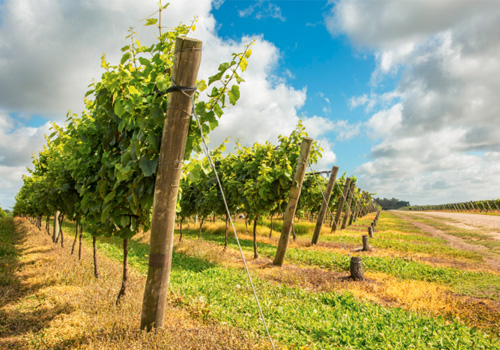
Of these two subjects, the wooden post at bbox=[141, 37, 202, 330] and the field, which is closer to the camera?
the wooden post at bbox=[141, 37, 202, 330]

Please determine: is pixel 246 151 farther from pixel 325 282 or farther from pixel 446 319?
pixel 446 319

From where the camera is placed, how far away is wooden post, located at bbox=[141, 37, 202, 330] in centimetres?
345

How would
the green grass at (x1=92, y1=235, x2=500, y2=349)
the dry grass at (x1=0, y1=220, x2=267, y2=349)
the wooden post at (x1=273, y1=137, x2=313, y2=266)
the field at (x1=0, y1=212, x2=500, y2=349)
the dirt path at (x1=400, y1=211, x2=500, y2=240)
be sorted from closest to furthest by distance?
the dry grass at (x1=0, y1=220, x2=267, y2=349)
the field at (x1=0, y1=212, x2=500, y2=349)
the green grass at (x1=92, y1=235, x2=500, y2=349)
the wooden post at (x1=273, y1=137, x2=313, y2=266)
the dirt path at (x1=400, y1=211, x2=500, y2=240)

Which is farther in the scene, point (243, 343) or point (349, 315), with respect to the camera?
point (349, 315)

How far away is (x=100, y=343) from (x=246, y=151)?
449 inches

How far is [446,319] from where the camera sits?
19.1 feet

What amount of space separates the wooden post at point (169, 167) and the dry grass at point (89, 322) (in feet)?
2.11

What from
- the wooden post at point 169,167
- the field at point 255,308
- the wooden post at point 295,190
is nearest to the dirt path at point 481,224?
the field at point 255,308

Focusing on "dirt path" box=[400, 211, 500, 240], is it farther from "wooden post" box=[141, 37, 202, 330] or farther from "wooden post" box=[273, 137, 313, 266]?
"wooden post" box=[141, 37, 202, 330]

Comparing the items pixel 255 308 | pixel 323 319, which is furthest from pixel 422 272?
pixel 255 308

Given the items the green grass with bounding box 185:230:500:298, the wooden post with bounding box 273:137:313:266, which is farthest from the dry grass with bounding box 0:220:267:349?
the green grass with bounding box 185:230:500:298

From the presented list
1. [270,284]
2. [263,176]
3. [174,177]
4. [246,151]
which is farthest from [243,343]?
[246,151]

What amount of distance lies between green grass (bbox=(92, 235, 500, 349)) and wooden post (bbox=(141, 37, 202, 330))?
6.37 ft

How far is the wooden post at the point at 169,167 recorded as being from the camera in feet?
11.3
